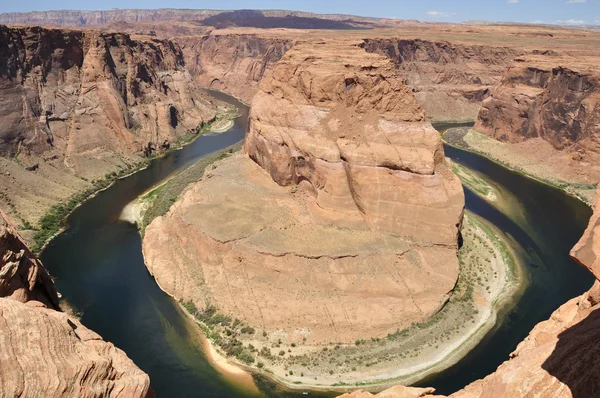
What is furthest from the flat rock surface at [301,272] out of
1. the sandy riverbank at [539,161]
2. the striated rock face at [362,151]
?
the sandy riverbank at [539,161]

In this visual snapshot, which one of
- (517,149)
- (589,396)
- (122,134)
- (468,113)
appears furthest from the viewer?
(468,113)

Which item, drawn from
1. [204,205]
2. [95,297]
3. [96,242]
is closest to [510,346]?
[204,205]

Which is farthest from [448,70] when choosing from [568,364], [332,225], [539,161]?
[568,364]

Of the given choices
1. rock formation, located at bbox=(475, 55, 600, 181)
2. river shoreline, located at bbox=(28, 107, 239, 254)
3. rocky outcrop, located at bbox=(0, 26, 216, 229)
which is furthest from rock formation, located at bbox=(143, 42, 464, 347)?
rock formation, located at bbox=(475, 55, 600, 181)

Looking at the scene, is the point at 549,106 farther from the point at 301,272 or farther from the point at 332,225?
the point at 301,272

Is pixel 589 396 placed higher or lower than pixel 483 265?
higher

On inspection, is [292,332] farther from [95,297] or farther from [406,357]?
[95,297]
